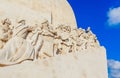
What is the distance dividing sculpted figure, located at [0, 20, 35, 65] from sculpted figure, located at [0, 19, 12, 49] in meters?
0.16

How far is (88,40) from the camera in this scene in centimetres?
1158

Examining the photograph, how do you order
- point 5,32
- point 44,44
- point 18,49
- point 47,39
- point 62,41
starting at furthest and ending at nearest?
point 62,41, point 47,39, point 44,44, point 5,32, point 18,49

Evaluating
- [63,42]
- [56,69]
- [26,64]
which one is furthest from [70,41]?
[26,64]

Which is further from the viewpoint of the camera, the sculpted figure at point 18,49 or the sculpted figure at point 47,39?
the sculpted figure at point 47,39

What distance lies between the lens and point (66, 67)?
921 cm

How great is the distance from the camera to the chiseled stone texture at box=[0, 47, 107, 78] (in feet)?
26.8

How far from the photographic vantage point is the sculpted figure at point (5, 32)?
9.05 metres

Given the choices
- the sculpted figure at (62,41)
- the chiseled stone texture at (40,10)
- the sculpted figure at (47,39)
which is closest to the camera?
the sculpted figure at (47,39)

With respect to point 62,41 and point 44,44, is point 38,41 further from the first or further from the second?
point 62,41

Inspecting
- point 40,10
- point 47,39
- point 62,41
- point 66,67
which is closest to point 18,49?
point 66,67

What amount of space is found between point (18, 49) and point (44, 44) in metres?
1.56

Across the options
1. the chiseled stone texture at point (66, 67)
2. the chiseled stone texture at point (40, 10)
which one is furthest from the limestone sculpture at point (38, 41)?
the chiseled stone texture at point (40, 10)

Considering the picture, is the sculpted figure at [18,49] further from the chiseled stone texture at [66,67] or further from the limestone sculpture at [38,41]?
the chiseled stone texture at [66,67]

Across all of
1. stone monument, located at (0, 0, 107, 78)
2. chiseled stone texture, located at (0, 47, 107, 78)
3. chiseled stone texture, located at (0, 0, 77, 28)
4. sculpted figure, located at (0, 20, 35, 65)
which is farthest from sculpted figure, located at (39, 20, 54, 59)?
chiseled stone texture, located at (0, 47, 107, 78)
